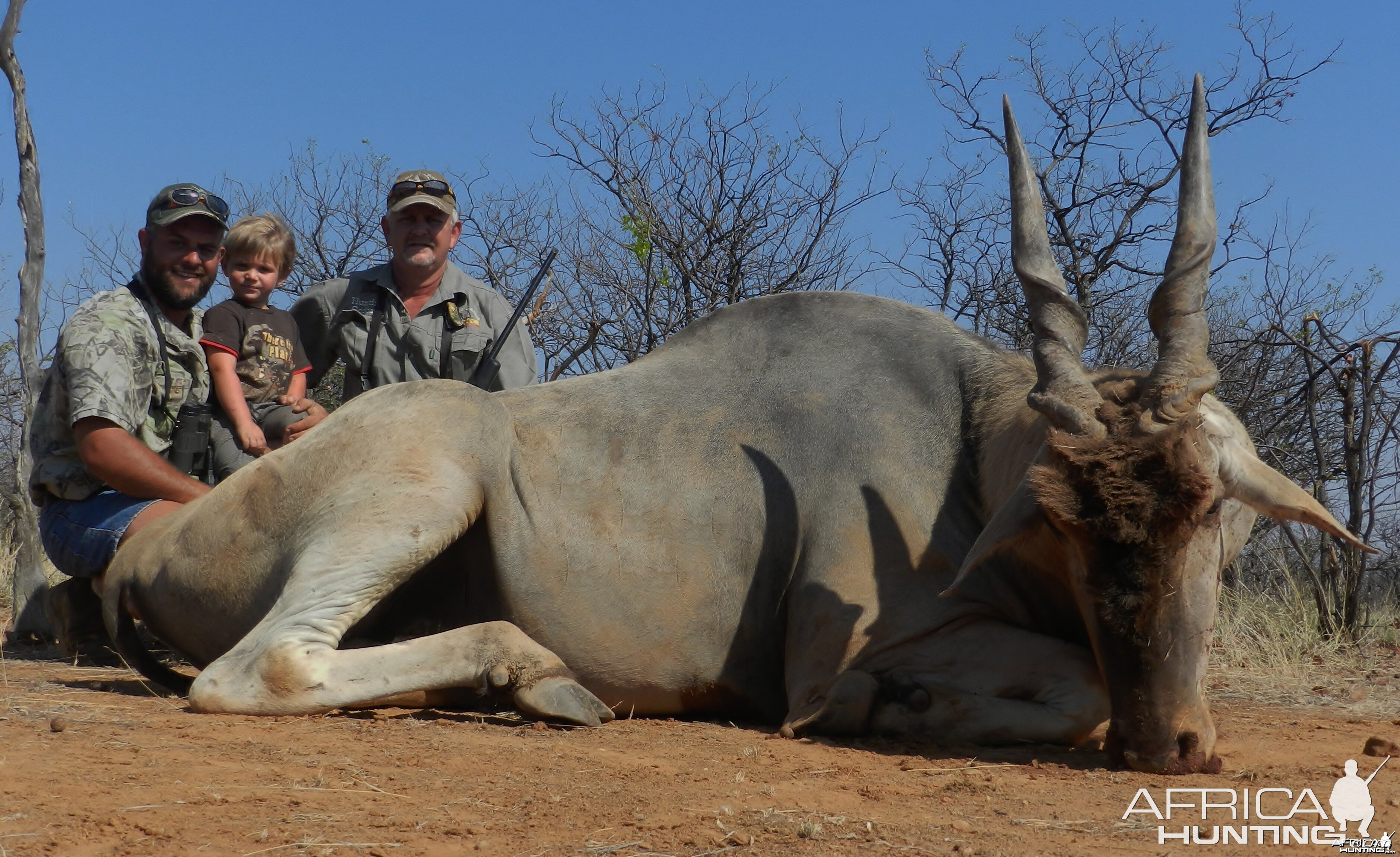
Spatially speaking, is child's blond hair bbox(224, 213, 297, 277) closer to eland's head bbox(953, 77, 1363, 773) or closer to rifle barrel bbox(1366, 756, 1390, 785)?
eland's head bbox(953, 77, 1363, 773)

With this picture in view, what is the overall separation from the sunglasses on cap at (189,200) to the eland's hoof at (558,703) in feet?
10.9

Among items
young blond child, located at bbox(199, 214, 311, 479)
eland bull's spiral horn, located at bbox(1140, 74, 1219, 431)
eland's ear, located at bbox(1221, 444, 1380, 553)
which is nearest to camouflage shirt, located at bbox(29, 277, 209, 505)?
young blond child, located at bbox(199, 214, 311, 479)

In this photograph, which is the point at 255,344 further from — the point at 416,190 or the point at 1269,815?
the point at 1269,815

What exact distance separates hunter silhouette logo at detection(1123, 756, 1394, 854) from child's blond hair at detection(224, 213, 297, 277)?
5.18 metres

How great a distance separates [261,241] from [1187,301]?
4.72 metres

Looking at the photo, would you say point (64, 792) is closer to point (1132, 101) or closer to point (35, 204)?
point (35, 204)

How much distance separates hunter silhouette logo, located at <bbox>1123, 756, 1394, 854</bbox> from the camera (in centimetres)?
310

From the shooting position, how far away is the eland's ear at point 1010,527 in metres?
3.97

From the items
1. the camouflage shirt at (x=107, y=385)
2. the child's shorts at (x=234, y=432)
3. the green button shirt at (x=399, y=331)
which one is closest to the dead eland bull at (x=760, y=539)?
the camouflage shirt at (x=107, y=385)

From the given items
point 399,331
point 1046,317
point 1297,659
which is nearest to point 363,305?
point 399,331

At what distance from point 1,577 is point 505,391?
222 inches

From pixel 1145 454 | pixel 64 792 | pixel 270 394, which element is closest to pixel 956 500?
pixel 1145 454

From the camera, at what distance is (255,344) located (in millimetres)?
6637

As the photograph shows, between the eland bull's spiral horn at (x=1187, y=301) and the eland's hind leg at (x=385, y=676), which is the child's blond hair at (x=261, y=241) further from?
the eland bull's spiral horn at (x=1187, y=301)
